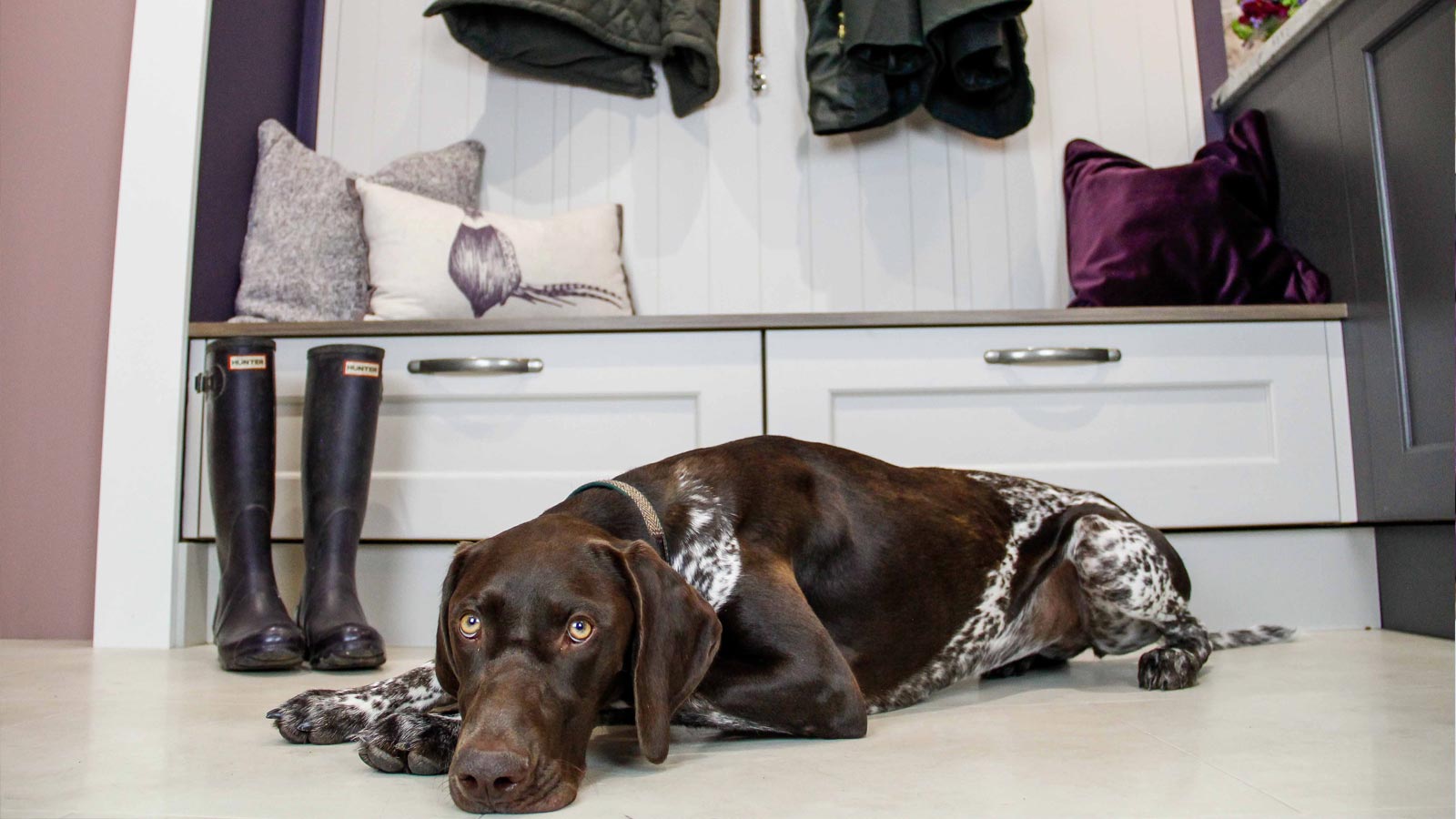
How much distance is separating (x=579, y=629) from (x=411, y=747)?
0.29 meters

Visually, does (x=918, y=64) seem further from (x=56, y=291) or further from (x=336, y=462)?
(x=56, y=291)

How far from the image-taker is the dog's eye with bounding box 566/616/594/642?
1298mm

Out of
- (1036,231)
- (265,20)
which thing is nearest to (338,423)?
(265,20)

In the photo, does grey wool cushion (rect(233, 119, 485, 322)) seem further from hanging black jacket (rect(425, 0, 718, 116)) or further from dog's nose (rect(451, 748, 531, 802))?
dog's nose (rect(451, 748, 531, 802))

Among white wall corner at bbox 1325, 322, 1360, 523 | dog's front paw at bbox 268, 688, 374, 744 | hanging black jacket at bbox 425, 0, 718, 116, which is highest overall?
hanging black jacket at bbox 425, 0, 718, 116

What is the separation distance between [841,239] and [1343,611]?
1770 millimetres

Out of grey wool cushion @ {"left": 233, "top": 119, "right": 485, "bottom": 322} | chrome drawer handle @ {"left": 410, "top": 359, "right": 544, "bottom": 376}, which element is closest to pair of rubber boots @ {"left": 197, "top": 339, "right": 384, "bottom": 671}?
chrome drawer handle @ {"left": 410, "top": 359, "right": 544, "bottom": 376}

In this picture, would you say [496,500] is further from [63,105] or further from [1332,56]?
[1332,56]

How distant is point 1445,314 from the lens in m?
2.49

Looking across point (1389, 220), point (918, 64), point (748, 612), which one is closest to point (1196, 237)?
point (1389, 220)

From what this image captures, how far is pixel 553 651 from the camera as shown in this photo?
1.29 metres

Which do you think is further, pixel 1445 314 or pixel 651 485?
pixel 1445 314

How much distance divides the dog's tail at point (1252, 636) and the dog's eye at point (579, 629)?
1.89 metres

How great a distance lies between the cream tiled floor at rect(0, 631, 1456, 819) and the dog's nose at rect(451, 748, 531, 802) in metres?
0.07
